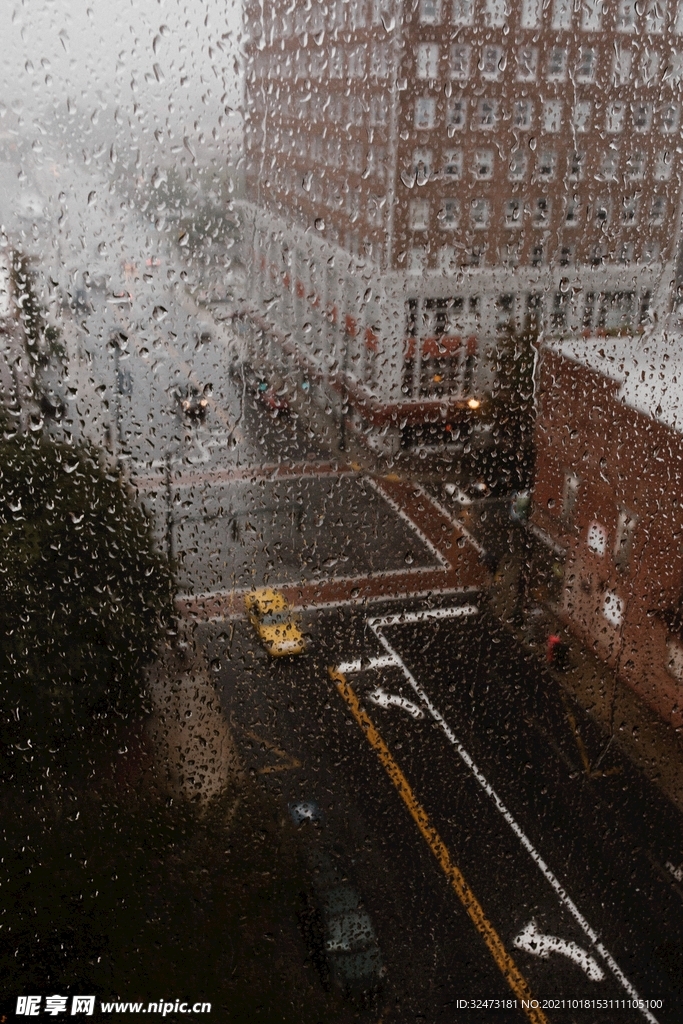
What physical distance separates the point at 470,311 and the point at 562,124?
42 centimetres

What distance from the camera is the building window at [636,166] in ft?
5.31

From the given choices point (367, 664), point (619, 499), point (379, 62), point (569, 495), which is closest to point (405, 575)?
point (367, 664)

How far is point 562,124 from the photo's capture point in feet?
4.97

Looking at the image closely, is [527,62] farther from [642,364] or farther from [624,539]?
[624,539]

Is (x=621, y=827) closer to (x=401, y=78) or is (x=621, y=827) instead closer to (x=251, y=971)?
(x=251, y=971)

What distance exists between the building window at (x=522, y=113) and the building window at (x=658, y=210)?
40cm

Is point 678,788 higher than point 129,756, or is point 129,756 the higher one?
point 129,756

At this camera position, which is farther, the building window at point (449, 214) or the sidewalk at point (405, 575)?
the sidewalk at point (405, 575)

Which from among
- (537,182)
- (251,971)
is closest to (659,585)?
(537,182)

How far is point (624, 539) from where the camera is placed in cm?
191

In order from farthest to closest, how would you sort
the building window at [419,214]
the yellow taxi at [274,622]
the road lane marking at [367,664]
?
the road lane marking at [367,664]
the yellow taxi at [274,622]
the building window at [419,214]

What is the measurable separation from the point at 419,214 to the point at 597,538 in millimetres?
947

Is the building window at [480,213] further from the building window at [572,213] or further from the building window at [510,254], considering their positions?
the building window at [572,213]

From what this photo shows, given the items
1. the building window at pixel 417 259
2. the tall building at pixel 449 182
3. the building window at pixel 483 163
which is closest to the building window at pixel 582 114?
the tall building at pixel 449 182
